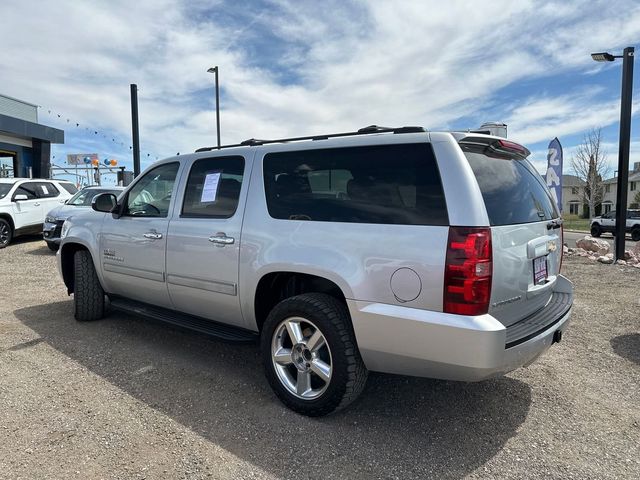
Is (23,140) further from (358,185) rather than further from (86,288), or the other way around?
(358,185)

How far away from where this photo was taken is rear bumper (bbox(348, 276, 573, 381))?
2.43m

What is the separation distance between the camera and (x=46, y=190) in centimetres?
1270

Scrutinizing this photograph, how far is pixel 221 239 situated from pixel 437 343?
1848mm

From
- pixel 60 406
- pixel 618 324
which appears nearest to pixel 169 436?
pixel 60 406

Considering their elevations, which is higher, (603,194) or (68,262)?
(603,194)

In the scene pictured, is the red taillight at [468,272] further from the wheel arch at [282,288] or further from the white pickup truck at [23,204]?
the white pickup truck at [23,204]

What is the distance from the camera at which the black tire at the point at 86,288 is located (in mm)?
5035

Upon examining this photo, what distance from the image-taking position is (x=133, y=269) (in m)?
4.42

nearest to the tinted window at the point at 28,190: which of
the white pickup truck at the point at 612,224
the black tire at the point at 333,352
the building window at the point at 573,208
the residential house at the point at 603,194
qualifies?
the black tire at the point at 333,352

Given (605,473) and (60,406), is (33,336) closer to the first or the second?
(60,406)

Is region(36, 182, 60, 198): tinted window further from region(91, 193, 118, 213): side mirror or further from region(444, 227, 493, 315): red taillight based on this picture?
region(444, 227, 493, 315): red taillight

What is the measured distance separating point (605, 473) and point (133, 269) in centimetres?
402

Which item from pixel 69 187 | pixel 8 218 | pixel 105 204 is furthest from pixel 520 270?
pixel 69 187

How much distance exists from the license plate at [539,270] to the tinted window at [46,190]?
13147mm
